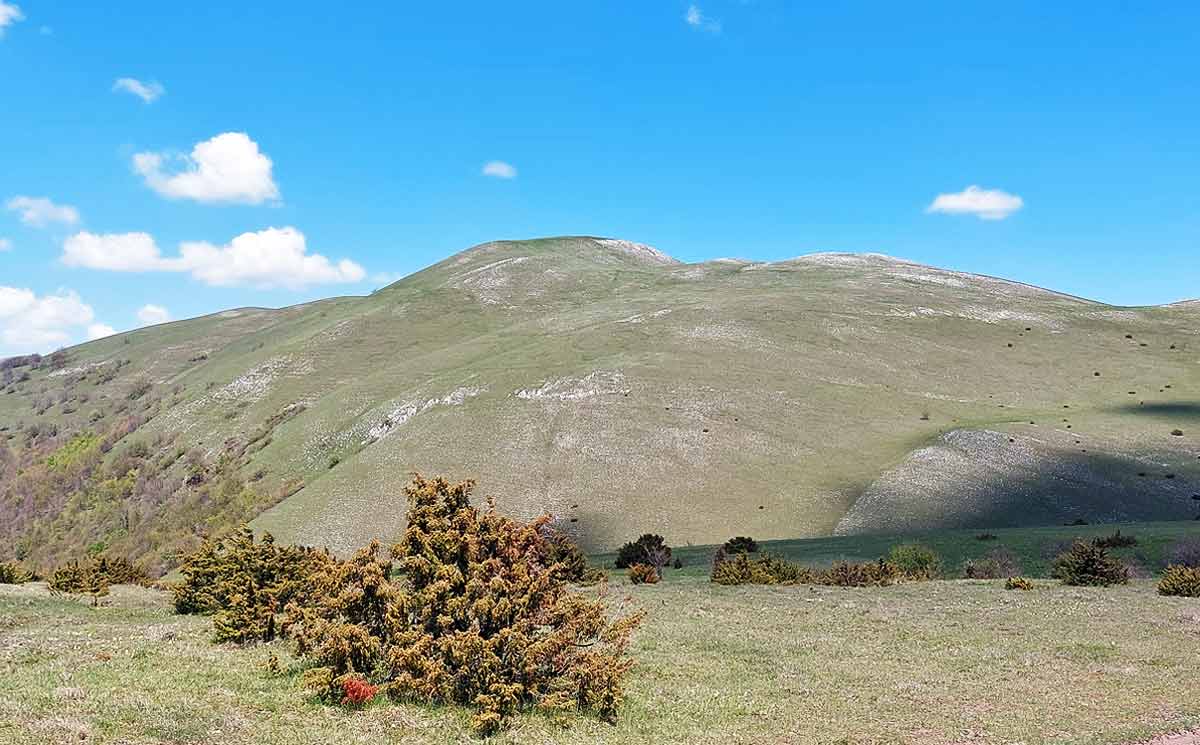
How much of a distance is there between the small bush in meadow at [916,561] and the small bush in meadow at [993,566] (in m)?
1.37

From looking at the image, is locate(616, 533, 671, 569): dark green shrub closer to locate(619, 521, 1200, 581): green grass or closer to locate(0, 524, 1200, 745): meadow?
locate(619, 521, 1200, 581): green grass

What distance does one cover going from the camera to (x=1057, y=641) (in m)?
20.8

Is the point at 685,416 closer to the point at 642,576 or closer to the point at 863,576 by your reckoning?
the point at 642,576

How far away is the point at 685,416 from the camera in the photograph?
3238 inches

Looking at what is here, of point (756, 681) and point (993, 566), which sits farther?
point (993, 566)

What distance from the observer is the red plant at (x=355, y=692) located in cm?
1420

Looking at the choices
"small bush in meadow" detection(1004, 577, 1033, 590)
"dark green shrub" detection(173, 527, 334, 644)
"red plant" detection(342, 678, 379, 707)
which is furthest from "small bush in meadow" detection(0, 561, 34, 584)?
"small bush in meadow" detection(1004, 577, 1033, 590)

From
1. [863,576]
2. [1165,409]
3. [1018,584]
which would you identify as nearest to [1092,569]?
[1018,584]

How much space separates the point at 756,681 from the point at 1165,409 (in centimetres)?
9408

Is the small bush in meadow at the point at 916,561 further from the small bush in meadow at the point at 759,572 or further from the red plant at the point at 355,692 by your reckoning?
the red plant at the point at 355,692

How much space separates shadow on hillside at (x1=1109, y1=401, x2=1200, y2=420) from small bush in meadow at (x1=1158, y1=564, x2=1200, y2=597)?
70618 mm

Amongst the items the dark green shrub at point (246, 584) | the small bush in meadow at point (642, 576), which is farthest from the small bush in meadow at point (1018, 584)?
the dark green shrub at point (246, 584)

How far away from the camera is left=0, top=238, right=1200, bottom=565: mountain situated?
6438 centimetres

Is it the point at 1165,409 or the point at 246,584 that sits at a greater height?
the point at 1165,409
